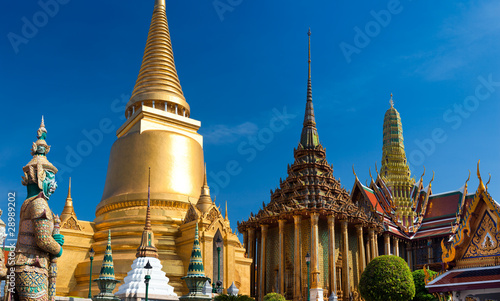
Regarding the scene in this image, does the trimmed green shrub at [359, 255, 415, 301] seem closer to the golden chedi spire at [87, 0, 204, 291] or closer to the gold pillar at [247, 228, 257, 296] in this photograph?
the golden chedi spire at [87, 0, 204, 291]

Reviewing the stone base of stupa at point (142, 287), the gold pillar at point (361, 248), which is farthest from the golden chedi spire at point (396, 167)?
the stone base of stupa at point (142, 287)

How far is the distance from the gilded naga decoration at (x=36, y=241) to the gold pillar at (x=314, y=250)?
23057mm

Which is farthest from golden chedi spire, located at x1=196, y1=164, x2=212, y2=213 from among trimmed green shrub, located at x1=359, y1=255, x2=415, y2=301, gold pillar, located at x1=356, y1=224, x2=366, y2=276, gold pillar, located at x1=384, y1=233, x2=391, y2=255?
gold pillar, located at x1=384, y1=233, x2=391, y2=255

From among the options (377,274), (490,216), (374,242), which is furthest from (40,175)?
(374,242)

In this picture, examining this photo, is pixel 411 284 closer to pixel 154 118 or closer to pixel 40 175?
pixel 40 175

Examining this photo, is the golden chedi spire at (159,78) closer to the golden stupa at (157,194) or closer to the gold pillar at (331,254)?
the golden stupa at (157,194)

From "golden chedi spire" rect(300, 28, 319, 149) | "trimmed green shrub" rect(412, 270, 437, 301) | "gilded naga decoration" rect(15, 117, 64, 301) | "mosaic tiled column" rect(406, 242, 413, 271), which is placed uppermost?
"golden chedi spire" rect(300, 28, 319, 149)

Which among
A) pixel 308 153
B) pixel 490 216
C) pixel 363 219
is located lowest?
pixel 490 216

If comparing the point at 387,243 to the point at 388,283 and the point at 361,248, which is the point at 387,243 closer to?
the point at 361,248

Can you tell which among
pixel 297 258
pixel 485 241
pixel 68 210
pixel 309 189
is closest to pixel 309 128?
pixel 309 189

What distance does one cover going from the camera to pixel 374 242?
121ft

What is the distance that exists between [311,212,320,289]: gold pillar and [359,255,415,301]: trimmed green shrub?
9924mm

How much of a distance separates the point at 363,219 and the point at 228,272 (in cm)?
1213

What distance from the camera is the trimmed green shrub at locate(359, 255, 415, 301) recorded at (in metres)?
21.0
